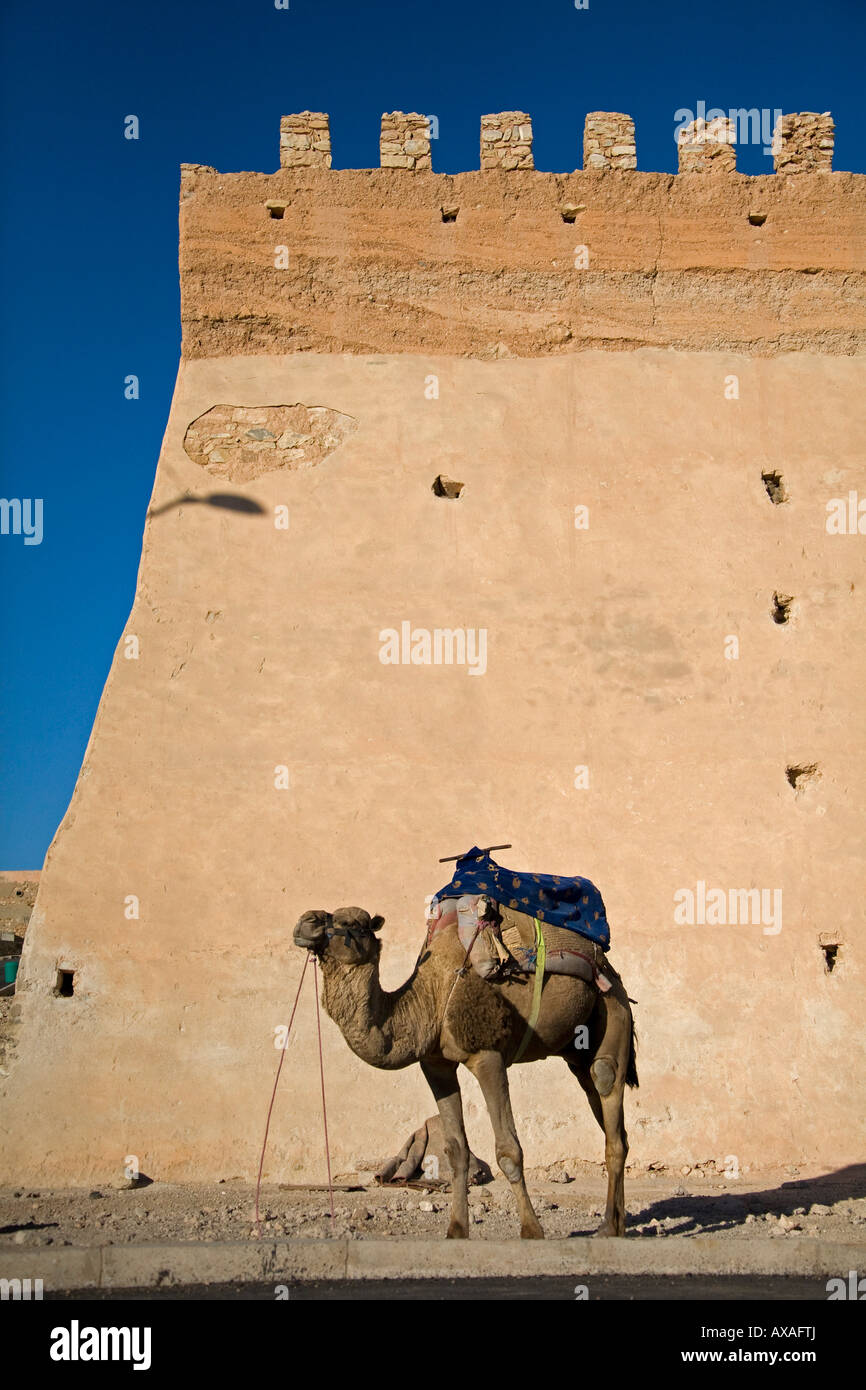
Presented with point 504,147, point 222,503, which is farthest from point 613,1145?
point 504,147

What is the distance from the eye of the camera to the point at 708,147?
11.9m

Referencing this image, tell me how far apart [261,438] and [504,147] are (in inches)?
137

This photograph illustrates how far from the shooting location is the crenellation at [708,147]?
466 inches

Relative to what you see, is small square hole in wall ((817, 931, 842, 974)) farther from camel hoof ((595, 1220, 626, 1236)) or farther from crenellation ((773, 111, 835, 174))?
crenellation ((773, 111, 835, 174))

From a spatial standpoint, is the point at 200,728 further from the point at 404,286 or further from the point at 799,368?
the point at 799,368

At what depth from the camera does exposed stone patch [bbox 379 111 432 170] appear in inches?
460

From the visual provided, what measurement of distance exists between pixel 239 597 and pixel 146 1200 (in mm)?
4741

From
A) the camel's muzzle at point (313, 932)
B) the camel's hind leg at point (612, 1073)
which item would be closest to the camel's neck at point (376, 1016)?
the camel's muzzle at point (313, 932)

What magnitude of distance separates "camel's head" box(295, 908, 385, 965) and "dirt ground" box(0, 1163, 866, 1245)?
1.81 metres

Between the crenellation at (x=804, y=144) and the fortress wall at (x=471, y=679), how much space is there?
0.25 meters

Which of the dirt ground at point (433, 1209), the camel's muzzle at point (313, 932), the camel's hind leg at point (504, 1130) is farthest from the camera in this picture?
the dirt ground at point (433, 1209)

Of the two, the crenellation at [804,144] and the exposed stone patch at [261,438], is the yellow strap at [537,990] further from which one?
the crenellation at [804,144]

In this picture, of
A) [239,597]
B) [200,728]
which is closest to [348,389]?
[239,597]

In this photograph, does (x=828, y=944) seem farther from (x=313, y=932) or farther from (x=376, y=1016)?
(x=313, y=932)
